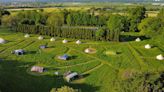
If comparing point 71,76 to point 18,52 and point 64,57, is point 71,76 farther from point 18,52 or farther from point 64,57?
point 18,52

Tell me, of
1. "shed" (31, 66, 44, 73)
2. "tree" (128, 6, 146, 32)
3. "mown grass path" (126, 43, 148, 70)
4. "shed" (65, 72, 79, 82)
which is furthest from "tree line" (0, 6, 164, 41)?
"shed" (65, 72, 79, 82)

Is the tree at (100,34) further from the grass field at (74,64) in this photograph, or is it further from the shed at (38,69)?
the shed at (38,69)

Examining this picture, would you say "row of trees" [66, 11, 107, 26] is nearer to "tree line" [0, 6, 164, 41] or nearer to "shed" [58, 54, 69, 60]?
"tree line" [0, 6, 164, 41]

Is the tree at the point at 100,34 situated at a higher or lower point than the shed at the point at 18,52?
lower

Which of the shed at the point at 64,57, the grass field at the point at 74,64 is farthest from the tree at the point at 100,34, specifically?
the shed at the point at 64,57

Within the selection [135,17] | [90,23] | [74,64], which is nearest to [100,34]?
[74,64]

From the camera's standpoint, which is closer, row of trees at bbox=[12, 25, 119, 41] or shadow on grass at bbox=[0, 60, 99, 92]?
shadow on grass at bbox=[0, 60, 99, 92]

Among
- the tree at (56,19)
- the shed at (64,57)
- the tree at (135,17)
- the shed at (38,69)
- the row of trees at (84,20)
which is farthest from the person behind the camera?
the row of trees at (84,20)
